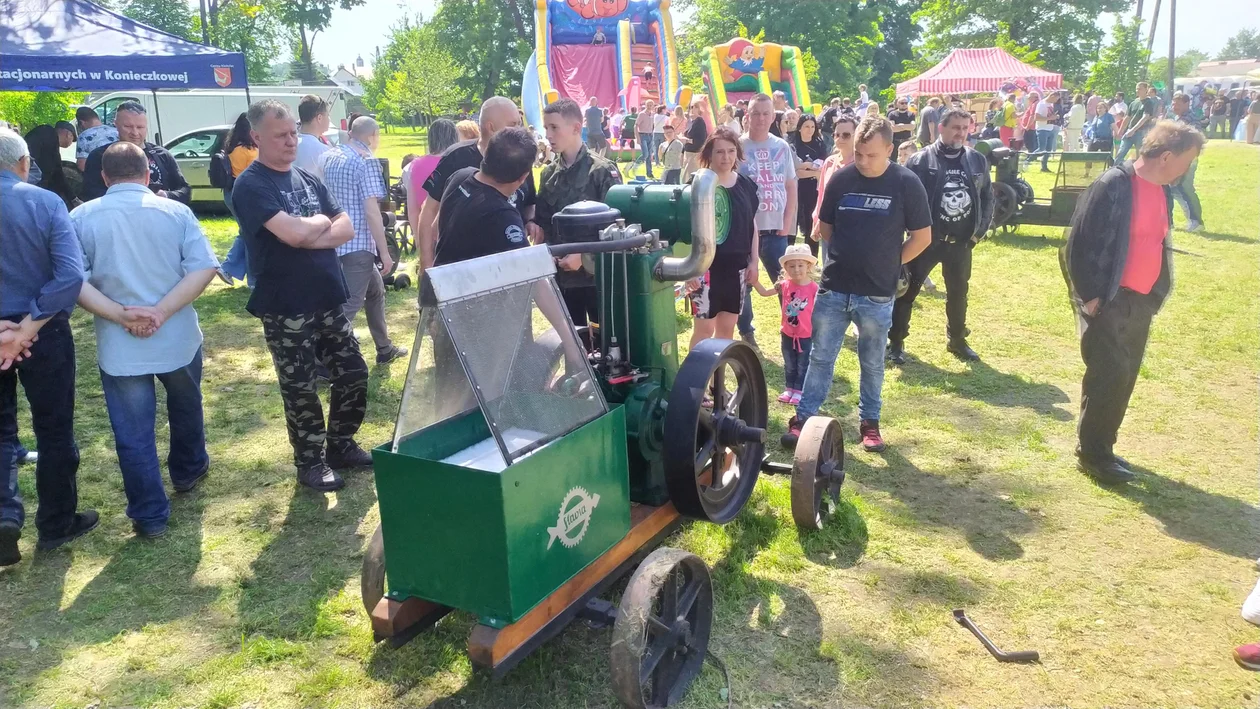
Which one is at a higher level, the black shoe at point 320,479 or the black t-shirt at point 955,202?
the black t-shirt at point 955,202

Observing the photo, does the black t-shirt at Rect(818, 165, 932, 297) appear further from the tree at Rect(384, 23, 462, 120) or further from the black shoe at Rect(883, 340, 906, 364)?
the tree at Rect(384, 23, 462, 120)

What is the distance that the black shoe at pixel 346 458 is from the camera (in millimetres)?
4625

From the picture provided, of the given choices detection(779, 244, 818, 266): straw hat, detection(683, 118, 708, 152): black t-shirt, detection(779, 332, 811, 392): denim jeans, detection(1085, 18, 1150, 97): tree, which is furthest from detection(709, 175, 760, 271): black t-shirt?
detection(1085, 18, 1150, 97): tree

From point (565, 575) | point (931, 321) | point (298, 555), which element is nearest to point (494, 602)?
point (565, 575)

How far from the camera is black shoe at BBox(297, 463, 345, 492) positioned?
4379 mm

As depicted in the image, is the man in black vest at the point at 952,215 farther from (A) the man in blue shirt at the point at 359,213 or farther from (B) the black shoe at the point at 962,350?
(A) the man in blue shirt at the point at 359,213

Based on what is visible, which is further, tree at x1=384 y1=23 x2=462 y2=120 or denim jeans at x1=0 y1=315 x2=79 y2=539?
tree at x1=384 y1=23 x2=462 y2=120

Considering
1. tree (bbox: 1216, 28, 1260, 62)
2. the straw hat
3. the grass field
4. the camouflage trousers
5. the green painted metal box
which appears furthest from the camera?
tree (bbox: 1216, 28, 1260, 62)

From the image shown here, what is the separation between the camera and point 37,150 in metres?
8.82

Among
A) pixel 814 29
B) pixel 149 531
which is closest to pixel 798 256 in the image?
pixel 149 531

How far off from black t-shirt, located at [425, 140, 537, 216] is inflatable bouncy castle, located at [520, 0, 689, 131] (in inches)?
855

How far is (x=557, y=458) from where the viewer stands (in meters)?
2.51

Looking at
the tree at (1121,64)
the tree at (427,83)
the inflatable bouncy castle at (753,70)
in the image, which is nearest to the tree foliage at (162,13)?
the tree at (427,83)

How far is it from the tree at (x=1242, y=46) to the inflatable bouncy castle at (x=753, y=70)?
13990 cm
